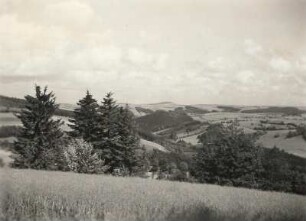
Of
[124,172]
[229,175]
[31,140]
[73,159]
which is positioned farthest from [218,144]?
[31,140]

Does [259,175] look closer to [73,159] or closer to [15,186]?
[73,159]

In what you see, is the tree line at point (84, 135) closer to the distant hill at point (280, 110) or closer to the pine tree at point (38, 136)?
the pine tree at point (38, 136)

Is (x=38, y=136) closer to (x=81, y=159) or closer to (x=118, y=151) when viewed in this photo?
(x=118, y=151)

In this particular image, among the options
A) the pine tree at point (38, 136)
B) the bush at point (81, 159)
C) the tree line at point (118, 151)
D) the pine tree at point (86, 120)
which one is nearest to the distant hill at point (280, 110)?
the tree line at point (118, 151)

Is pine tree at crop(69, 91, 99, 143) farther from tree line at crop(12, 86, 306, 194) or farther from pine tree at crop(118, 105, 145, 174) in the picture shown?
pine tree at crop(118, 105, 145, 174)

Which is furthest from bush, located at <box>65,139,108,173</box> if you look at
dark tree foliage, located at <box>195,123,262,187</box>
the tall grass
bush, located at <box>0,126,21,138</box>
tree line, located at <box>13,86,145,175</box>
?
the tall grass
